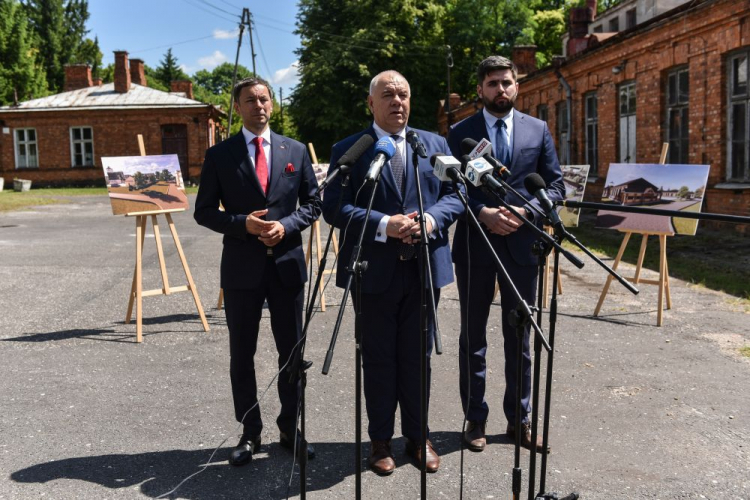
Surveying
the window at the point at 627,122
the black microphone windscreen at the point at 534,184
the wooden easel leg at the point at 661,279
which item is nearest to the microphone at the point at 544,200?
the black microphone windscreen at the point at 534,184

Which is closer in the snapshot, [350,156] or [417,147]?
[417,147]

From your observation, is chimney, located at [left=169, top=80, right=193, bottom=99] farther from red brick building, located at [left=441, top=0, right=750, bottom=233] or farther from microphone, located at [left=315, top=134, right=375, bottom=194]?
microphone, located at [left=315, top=134, right=375, bottom=194]

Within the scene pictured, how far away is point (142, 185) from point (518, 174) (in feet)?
15.8

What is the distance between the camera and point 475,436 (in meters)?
4.56

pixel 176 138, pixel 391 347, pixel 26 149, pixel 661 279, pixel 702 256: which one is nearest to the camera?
pixel 391 347

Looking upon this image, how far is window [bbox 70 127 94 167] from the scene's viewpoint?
45.0 m

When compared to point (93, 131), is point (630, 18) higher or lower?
higher

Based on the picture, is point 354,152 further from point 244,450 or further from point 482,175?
point 244,450

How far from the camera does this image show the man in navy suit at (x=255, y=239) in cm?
444

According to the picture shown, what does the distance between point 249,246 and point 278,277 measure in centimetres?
25

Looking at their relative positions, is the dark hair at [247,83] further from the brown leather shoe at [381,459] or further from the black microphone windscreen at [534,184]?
the brown leather shoe at [381,459]

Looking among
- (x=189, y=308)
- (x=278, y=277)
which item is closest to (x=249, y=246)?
(x=278, y=277)

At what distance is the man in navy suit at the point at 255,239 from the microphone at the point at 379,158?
4.19 feet

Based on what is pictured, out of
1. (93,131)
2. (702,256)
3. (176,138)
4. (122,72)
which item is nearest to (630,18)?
(176,138)
